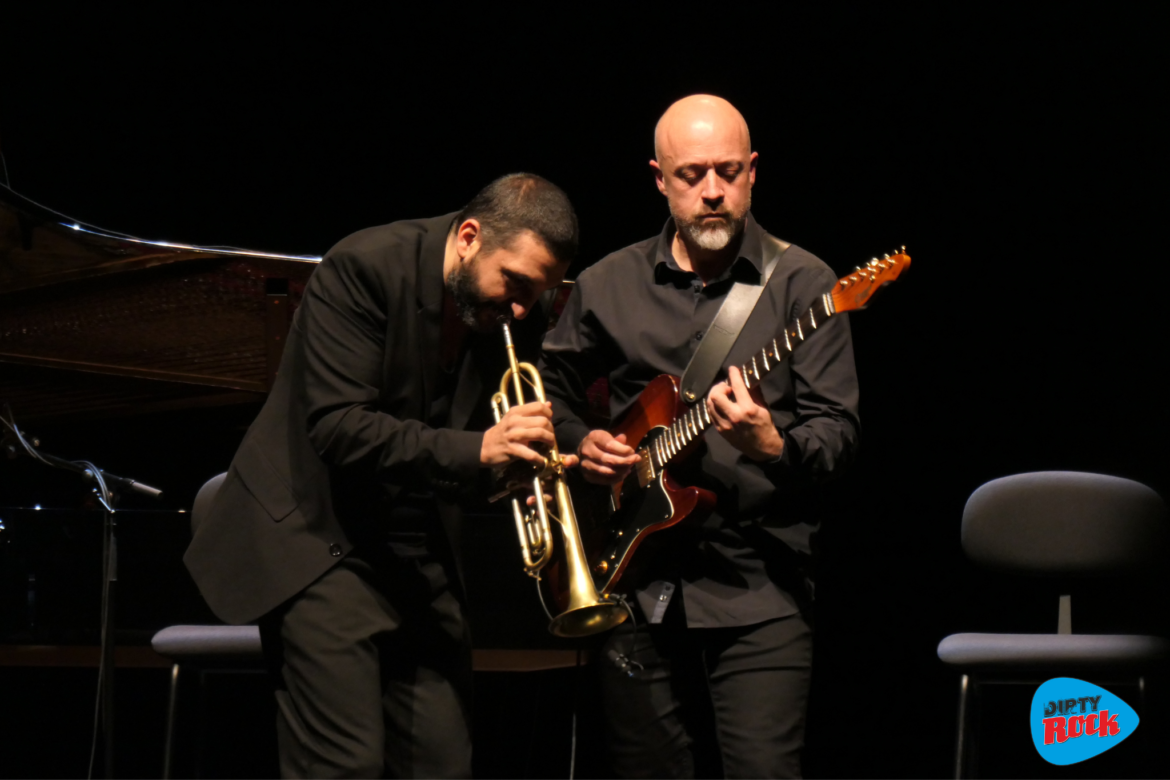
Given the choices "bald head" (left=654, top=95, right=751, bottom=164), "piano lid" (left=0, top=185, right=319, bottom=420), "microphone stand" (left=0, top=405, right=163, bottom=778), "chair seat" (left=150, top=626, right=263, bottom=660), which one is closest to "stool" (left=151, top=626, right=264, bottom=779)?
"chair seat" (left=150, top=626, right=263, bottom=660)

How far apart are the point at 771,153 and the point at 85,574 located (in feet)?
9.86

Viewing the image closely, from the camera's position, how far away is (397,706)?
270 centimetres

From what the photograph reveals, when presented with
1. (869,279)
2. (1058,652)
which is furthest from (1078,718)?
(869,279)

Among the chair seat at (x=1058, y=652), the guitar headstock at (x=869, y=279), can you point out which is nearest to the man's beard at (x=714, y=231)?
the guitar headstock at (x=869, y=279)

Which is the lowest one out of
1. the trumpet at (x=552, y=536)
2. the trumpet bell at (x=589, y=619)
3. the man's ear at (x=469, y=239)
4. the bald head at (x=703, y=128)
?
the trumpet bell at (x=589, y=619)

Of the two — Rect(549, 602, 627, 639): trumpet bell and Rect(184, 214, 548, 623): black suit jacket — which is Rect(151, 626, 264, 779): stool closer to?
Rect(184, 214, 548, 623): black suit jacket

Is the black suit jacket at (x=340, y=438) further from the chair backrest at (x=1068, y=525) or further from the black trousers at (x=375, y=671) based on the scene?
the chair backrest at (x=1068, y=525)

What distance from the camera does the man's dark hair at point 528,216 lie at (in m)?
2.62

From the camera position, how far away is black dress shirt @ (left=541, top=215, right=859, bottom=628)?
2592mm

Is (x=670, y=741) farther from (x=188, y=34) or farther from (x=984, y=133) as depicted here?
(x=188, y=34)

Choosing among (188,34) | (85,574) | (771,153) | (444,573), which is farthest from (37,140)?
(444,573)

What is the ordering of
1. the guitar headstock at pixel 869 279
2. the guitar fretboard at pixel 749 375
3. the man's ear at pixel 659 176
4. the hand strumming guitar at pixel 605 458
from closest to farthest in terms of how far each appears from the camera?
1. the guitar headstock at pixel 869 279
2. the guitar fretboard at pixel 749 375
3. the hand strumming guitar at pixel 605 458
4. the man's ear at pixel 659 176

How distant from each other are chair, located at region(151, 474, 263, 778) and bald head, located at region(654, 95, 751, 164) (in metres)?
1.72

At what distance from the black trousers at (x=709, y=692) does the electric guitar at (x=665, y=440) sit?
0.18m
